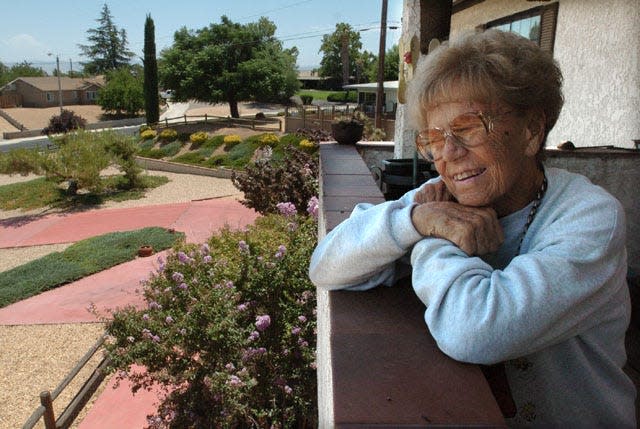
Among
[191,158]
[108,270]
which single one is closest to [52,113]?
[191,158]

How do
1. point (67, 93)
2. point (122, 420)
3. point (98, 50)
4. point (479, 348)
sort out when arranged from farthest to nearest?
point (98, 50) < point (67, 93) < point (122, 420) < point (479, 348)

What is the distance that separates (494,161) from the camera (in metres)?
1.26

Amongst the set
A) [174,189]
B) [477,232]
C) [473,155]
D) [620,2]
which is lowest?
[174,189]

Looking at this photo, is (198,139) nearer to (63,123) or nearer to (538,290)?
(63,123)

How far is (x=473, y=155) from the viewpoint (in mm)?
1271

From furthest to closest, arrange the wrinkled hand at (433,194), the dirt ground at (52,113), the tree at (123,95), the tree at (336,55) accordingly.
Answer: the tree at (336,55) < the tree at (123,95) < the dirt ground at (52,113) < the wrinkled hand at (433,194)

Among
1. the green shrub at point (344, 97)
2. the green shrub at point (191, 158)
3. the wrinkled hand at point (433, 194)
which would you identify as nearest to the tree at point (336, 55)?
the green shrub at point (344, 97)

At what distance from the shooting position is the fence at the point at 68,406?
18.1ft

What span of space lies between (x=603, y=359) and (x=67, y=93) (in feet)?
221

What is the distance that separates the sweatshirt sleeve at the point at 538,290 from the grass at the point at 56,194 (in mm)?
22345

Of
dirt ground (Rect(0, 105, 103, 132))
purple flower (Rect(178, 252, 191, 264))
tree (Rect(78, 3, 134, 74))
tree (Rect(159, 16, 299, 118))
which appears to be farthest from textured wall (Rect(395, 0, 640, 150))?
tree (Rect(78, 3, 134, 74))

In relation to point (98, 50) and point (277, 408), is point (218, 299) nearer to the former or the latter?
point (277, 408)

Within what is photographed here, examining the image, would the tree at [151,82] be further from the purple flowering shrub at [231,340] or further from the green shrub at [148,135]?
the purple flowering shrub at [231,340]

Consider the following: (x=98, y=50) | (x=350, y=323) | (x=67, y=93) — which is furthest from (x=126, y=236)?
(x=98, y=50)
